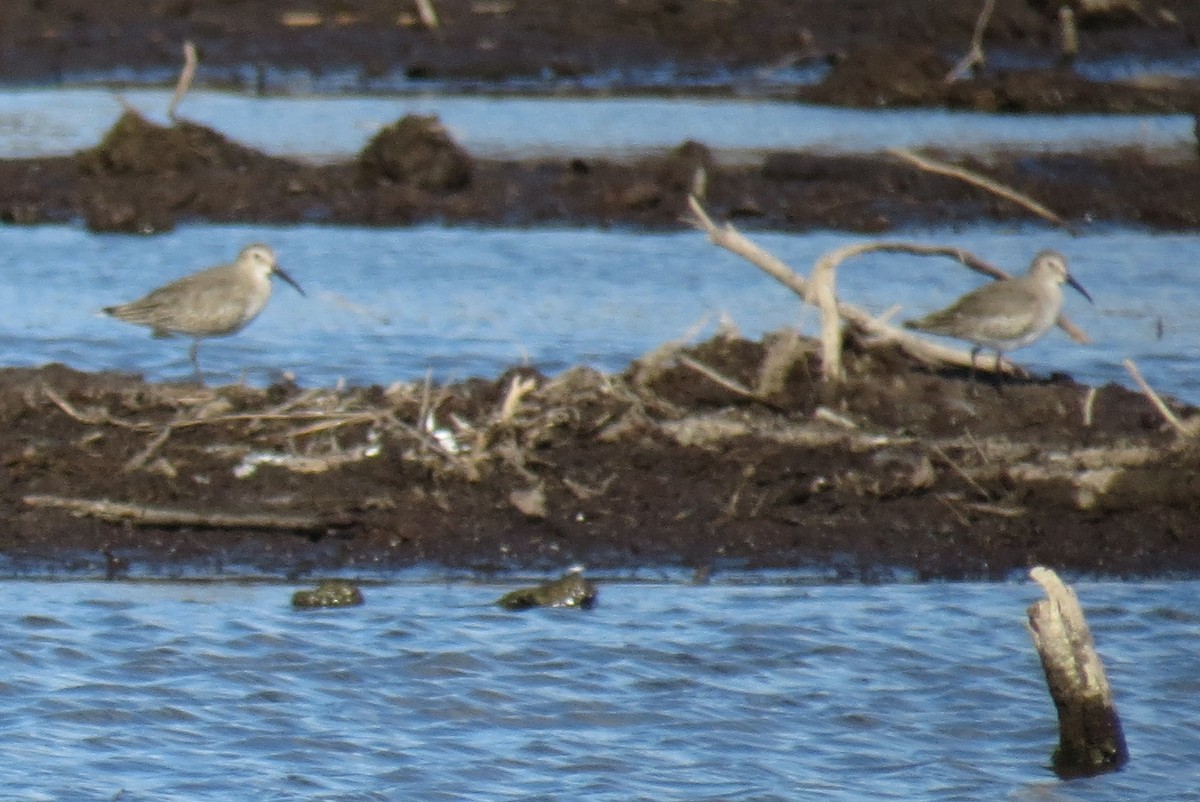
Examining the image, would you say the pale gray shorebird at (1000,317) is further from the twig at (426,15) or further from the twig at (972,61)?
the twig at (426,15)

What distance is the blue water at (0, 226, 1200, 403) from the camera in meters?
13.8

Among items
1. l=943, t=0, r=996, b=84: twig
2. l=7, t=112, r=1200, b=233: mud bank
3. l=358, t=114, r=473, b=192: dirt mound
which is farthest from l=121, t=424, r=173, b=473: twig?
l=943, t=0, r=996, b=84: twig

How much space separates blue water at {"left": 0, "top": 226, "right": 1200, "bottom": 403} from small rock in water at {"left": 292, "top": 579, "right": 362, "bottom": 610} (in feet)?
10.1

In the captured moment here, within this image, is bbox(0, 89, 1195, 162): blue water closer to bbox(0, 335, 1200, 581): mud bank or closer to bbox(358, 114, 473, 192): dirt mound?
bbox(358, 114, 473, 192): dirt mound

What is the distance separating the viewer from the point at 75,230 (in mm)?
19344

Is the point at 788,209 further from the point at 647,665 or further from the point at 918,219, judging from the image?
the point at 647,665

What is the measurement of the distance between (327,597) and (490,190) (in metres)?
12.7

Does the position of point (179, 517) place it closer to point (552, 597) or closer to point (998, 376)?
point (552, 597)

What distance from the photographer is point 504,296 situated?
53.8 ft

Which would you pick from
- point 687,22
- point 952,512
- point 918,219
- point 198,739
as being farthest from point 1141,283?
point 687,22

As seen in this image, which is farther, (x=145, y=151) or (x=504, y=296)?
(x=145, y=151)

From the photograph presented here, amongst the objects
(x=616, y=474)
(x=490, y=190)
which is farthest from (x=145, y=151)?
(x=616, y=474)

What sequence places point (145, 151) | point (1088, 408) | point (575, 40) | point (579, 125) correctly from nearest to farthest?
point (1088, 408), point (145, 151), point (579, 125), point (575, 40)

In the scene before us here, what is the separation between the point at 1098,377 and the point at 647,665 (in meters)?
5.80
